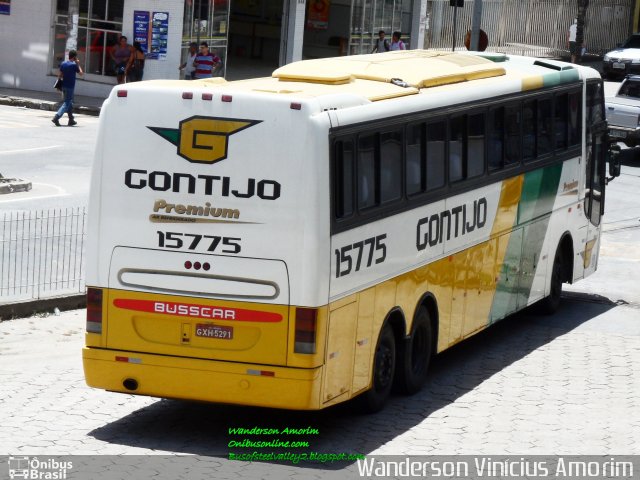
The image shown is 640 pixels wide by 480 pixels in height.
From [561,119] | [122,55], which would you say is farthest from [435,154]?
[122,55]

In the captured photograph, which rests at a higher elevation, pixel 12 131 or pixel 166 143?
pixel 166 143

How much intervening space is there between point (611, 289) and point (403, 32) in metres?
29.5

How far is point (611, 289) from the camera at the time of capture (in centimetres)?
1900

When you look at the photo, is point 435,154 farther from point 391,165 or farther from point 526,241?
point 526,241

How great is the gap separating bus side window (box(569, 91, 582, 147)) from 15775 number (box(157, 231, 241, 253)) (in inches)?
300

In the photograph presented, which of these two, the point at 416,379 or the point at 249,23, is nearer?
the point at 416,379

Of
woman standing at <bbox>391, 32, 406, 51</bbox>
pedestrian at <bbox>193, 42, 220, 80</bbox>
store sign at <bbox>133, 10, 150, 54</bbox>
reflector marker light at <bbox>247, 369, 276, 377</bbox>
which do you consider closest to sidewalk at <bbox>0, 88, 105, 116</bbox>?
store sign at <bbox>133, 10, 150, 54</bbox>

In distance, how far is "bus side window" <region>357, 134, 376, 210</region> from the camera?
Answer: 1099cm

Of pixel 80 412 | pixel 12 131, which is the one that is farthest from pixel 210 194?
pixel 12 131

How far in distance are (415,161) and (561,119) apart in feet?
15.5

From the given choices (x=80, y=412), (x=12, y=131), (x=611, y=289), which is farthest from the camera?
(x=12, y=131)

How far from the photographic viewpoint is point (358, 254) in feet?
36.0

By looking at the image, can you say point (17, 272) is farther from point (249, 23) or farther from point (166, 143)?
point (249, 23)

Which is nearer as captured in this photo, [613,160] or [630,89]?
[613,160]
